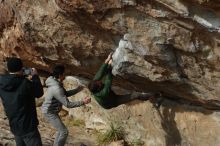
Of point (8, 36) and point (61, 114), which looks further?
point (61, 114)

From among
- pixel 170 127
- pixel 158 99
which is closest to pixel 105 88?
pixel 158 99

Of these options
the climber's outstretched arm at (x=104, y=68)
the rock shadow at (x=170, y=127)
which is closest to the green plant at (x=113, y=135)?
the rock shadow at (x=170, y=127)

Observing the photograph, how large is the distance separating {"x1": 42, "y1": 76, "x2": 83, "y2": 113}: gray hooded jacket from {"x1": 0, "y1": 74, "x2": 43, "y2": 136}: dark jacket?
4.43 ft

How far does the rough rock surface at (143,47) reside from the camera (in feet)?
27.7

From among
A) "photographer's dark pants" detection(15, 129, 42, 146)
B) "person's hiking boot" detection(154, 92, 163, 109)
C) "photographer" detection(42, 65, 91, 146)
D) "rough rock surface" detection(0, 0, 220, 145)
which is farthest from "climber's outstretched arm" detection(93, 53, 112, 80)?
"photographer's dark pants" detection(15, 129, 42, 146)

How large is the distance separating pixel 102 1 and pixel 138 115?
3724 millimetres

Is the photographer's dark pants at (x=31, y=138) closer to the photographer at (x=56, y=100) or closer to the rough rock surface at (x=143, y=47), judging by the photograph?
the photographer at (x=56, y=100)

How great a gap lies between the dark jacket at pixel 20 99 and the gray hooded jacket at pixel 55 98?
135 centimetres

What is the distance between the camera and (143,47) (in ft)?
30.1

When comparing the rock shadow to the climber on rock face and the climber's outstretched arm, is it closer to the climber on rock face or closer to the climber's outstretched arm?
the climber on rock face

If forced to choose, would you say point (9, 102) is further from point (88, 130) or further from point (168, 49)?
point (88, 130)

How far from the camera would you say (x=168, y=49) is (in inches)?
356

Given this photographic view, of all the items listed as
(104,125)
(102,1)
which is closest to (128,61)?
(102,1)

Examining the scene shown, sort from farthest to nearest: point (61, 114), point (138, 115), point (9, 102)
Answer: point (61, 114), point (138, 115), point (9, 102)
